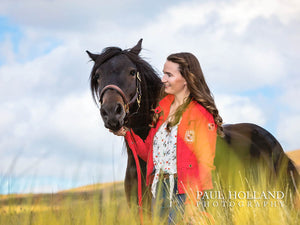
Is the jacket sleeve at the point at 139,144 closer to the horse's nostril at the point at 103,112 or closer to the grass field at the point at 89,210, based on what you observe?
the horse's nostril at the point at 103,112

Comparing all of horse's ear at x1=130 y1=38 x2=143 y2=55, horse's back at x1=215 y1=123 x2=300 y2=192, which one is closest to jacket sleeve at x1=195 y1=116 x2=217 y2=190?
horse's back at x1=215 y1=123 x2=300 y2=192

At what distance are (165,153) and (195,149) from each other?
316mm

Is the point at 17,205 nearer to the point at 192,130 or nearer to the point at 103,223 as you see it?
the point at 103,223

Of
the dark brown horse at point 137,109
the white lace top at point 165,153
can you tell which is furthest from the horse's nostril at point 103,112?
the white lace top at point 165,153

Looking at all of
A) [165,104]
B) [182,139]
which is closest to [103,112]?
[165,104]

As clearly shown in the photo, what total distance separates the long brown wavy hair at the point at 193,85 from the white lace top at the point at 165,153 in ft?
0.35

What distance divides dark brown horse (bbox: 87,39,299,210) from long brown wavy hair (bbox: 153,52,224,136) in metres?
0.93

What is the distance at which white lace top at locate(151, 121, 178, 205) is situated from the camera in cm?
346

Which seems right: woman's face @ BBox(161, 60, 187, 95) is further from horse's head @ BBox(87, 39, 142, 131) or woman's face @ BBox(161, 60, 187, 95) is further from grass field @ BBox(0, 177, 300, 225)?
grass field @ BBox(0, 177, 300, 225)

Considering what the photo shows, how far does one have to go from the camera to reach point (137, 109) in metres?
4.75

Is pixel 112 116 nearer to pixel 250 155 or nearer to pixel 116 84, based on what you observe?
pixel 116 84

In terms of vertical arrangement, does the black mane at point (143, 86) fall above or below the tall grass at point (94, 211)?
above

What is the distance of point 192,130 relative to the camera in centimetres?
347

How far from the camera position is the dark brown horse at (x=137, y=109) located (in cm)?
439
